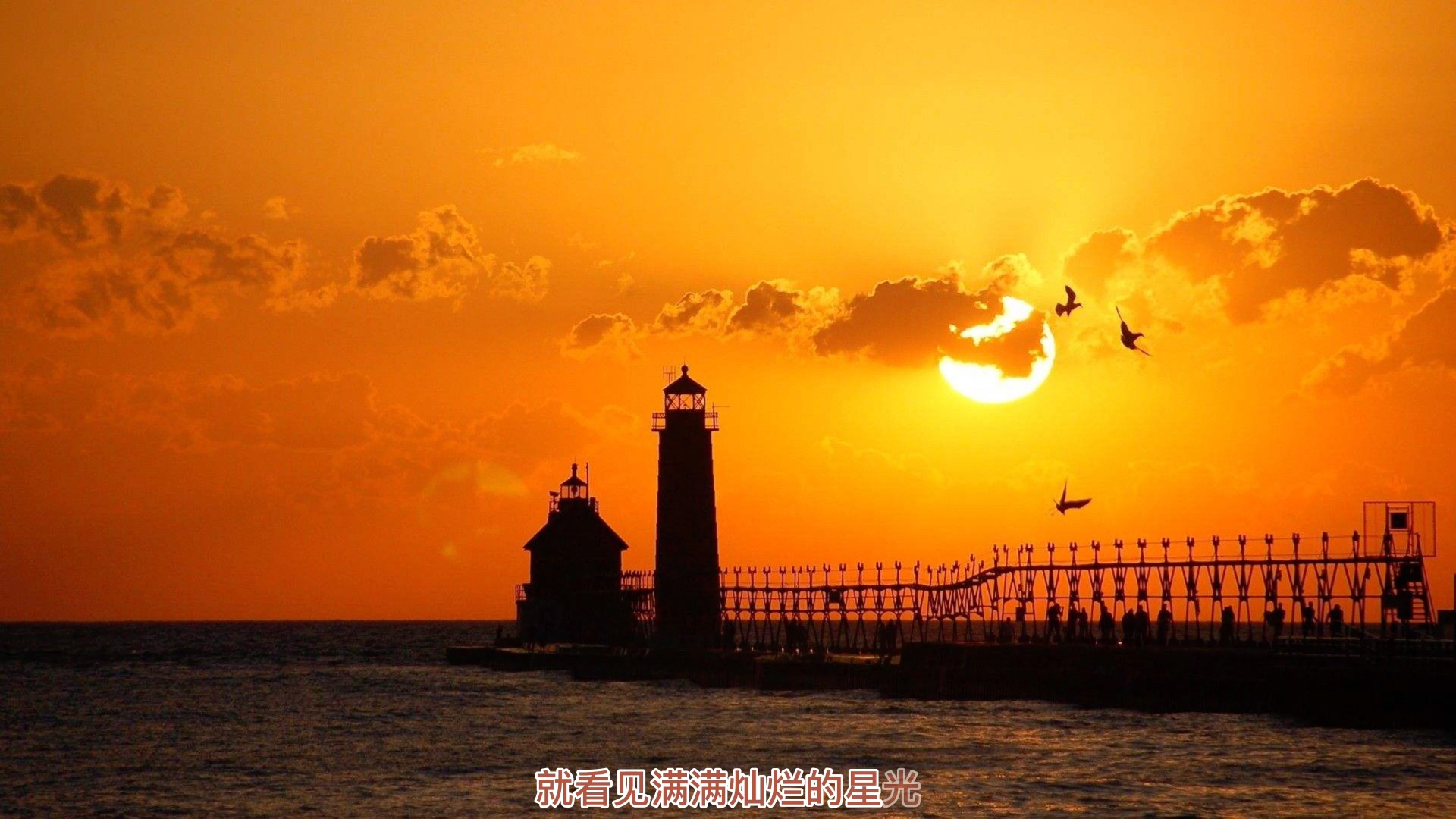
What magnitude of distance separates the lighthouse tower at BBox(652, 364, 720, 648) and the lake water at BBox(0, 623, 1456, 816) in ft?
16.8

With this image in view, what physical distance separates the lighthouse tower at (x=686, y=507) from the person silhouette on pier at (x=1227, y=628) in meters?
28.2

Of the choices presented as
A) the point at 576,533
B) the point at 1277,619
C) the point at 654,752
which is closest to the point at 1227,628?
the point at 1277,619

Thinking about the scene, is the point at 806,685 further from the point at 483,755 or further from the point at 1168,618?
the point at 483,755

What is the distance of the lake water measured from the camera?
4731cm

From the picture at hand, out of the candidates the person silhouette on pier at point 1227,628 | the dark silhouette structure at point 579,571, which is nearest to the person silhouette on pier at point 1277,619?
the person silhouette on pier at point 1227,628

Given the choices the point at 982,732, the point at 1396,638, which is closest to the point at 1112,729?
the point at 982,732

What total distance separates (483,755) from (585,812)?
46.2 ft

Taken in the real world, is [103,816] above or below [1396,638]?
below

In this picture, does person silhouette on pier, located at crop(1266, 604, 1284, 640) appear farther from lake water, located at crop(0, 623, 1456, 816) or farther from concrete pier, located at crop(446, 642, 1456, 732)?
lake water, located at crop(0, 623, 1456, 816)

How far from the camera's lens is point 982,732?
64.3m

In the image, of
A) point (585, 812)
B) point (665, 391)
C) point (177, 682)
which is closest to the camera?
point (585, 812)

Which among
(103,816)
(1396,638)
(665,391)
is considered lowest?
(103,816)

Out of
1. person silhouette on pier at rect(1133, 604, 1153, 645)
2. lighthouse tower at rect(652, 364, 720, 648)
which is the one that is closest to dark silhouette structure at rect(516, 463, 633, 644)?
lighthouse tower at rect(652, 364, 720, 648)

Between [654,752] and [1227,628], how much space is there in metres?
24.2
